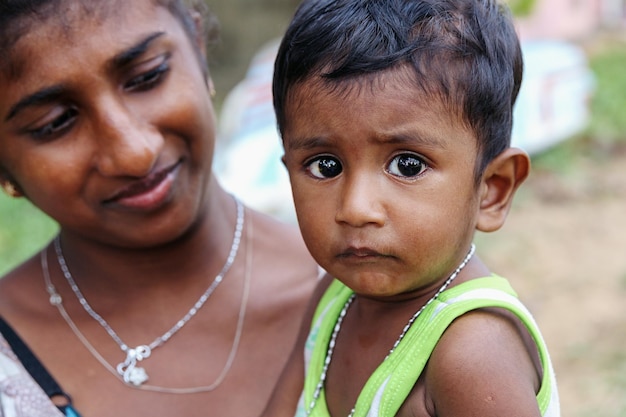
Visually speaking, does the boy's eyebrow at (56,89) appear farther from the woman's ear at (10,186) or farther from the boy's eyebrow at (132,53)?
the woman's ear at (10,186)

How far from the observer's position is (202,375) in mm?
2027

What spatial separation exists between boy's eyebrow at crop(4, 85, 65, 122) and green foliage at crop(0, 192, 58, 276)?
3412mm

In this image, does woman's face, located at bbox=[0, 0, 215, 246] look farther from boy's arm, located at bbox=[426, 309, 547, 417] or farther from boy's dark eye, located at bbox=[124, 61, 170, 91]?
boy's arm, located at bbox=[426, 309, 547, 417]

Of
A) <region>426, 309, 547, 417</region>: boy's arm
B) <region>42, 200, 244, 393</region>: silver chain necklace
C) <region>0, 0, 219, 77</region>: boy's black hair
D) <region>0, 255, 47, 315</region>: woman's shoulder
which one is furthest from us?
<region>0, 255, 47, 315</region>: woman's shoulder

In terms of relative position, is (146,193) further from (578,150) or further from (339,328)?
(578,150)

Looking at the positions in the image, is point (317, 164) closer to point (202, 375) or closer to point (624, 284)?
point (202, 375)

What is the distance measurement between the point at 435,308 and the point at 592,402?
105 inches

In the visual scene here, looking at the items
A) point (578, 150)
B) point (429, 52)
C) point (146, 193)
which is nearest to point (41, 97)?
point (146, 193)

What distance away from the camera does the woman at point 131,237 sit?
1.82 metres

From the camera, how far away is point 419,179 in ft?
4.70

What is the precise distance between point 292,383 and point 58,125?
76 centimetres

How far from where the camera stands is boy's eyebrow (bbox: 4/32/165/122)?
1813 millimetres

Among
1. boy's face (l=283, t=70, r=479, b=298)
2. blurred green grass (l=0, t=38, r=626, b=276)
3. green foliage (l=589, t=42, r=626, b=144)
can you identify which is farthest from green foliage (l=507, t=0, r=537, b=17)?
boy's face (l=283, t=70, r=479, b=298)

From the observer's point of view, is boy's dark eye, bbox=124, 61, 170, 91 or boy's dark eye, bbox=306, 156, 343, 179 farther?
boy's dark eye, bbox=124, 61, 170, 91
